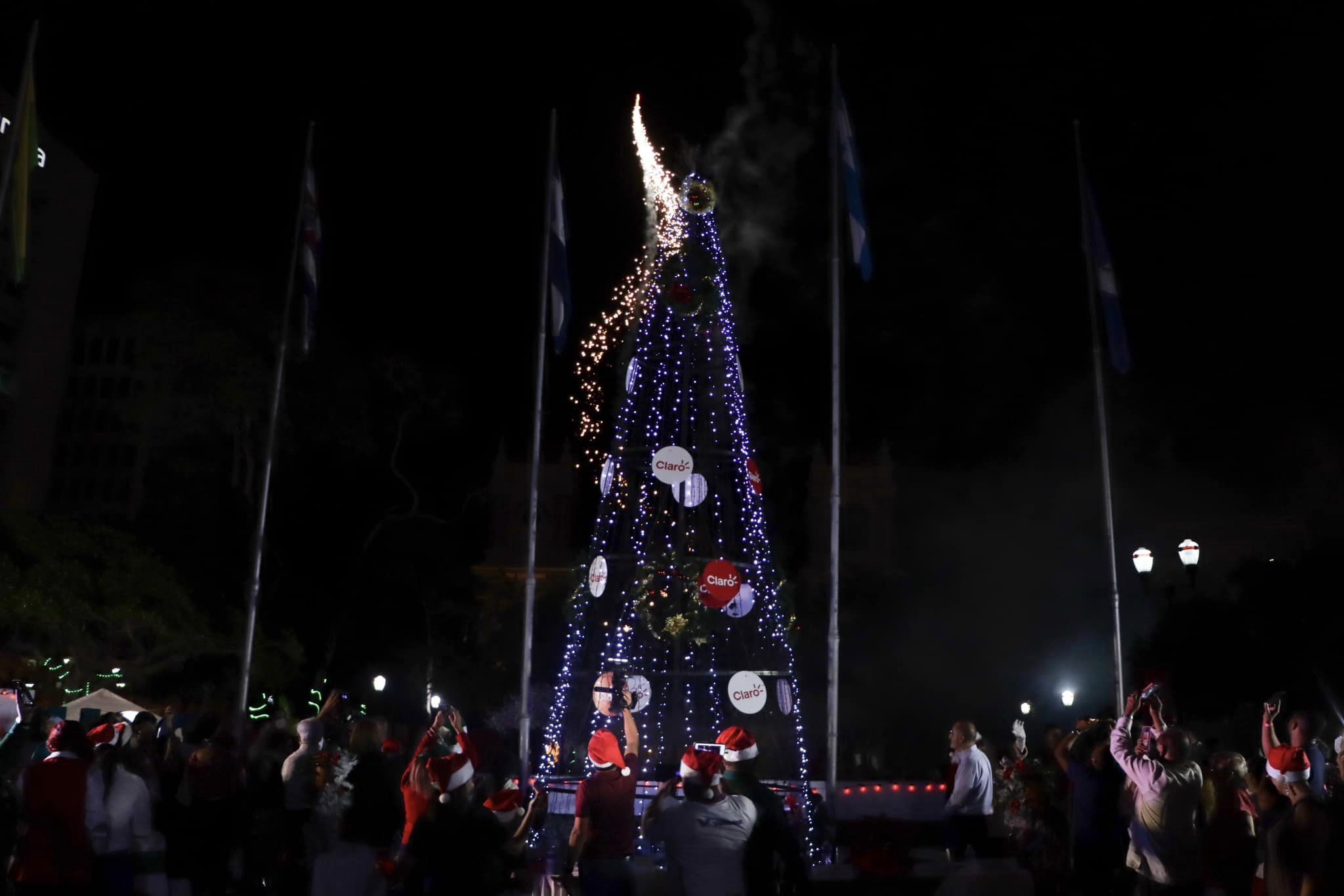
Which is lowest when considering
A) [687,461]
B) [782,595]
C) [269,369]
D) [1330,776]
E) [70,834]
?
[70,834]

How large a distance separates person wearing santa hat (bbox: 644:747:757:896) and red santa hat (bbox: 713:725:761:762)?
67cm

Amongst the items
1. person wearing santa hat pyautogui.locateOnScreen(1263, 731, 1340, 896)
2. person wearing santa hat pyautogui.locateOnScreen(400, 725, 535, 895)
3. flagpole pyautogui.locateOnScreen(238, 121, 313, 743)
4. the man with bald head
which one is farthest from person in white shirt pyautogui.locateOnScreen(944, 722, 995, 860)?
flagpole pyautogui.locateOnScreen(238, 121, 313, 743)

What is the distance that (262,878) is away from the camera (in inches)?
424

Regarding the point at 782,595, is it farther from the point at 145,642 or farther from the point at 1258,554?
the point at 1258,554

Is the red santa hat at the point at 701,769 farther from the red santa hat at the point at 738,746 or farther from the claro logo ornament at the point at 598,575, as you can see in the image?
the claro logo ornament at the point at 598,575

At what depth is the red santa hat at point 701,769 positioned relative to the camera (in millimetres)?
6746

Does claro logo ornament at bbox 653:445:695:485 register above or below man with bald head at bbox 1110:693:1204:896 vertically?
above

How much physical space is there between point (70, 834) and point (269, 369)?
84.2 ft

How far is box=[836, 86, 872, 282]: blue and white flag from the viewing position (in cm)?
1681

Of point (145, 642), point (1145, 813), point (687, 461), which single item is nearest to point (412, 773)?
point (1145, 813)

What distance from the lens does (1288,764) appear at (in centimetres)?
700

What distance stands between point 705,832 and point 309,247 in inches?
627

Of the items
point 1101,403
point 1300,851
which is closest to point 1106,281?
point 1101,403

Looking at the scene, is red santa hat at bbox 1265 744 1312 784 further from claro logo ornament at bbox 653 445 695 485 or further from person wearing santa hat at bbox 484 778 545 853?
claro logo ornament at bbox 653 445 695 485
